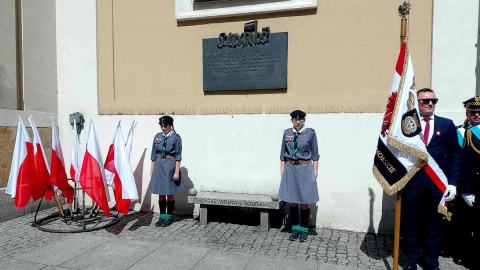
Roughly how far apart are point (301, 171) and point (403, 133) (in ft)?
5.32

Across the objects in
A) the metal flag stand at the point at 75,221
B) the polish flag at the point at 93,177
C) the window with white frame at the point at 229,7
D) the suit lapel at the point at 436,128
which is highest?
the window with white frame at the point at 229,7

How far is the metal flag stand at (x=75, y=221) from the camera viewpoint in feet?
17.2

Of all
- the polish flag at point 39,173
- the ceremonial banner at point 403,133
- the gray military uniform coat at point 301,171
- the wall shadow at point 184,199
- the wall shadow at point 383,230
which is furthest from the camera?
the wall shadow at point 184,199

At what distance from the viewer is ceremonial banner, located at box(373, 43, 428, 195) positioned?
342 centimetres

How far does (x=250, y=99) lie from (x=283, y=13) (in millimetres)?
1401

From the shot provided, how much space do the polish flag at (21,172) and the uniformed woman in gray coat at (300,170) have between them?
3628 millimetres

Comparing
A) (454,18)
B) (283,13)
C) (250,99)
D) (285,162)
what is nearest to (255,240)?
(285,162)

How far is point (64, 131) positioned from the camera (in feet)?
22.3

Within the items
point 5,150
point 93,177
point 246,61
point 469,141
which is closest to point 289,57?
point 246,61

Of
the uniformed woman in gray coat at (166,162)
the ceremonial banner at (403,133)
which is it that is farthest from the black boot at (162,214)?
the ceremonial banner at (403,133)

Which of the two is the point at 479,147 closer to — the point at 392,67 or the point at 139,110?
the point at 392,67

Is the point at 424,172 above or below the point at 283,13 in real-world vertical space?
below

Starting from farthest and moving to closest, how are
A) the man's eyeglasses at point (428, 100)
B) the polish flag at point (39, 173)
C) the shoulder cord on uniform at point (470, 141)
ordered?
the polish flag at point (39, 173) → the shoulder cord on uniform at point (470, 141) → the man's eyeglasses at point (428, 100)

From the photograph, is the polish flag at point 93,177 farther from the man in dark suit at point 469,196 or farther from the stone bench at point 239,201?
the man in dark suit at point 469,196
